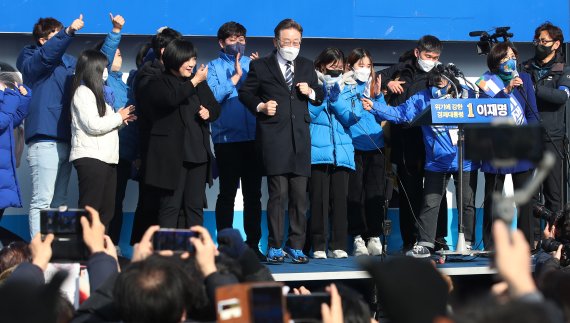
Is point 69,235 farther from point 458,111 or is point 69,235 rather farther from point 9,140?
point 458,111

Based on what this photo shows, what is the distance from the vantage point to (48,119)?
817 centimetres

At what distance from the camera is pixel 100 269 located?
14.3 feet

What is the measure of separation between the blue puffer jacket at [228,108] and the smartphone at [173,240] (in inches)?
166

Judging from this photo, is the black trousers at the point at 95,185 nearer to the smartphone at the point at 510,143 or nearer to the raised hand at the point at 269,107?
the raised hand at the point at 269,107

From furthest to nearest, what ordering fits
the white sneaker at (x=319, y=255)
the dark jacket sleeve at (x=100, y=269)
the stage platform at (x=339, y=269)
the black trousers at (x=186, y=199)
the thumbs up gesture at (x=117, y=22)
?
the white sneaker at (x=319, y=255)
the thumbs up gesture at (x=117, y=22)
the black trousers at (x=186, y=199)
the stage platform at (x=339, y=269)
the dark jacket sleeve at (x=100, y=269)

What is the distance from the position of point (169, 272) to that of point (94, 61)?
4673 millimetres

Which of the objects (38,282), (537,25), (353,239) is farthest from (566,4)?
(38,282)

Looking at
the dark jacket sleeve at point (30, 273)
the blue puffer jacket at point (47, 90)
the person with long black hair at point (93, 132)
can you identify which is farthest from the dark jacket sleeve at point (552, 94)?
the dark jacket sleeve at point (30, 273)

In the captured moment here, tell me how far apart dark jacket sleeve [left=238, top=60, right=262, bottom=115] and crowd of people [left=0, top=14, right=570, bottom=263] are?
0.04 feet

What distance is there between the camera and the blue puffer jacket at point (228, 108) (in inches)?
340

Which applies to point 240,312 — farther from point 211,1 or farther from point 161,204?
point 211,1

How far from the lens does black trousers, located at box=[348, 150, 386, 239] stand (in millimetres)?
9297

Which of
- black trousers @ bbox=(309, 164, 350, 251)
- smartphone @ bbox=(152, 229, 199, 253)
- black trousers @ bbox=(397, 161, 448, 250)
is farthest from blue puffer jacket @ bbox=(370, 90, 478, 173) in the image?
smartphone @ bbox=(152, 229, 199, 253)

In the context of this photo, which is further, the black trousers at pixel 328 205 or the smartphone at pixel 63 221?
the black trousers at pixel 328 205
